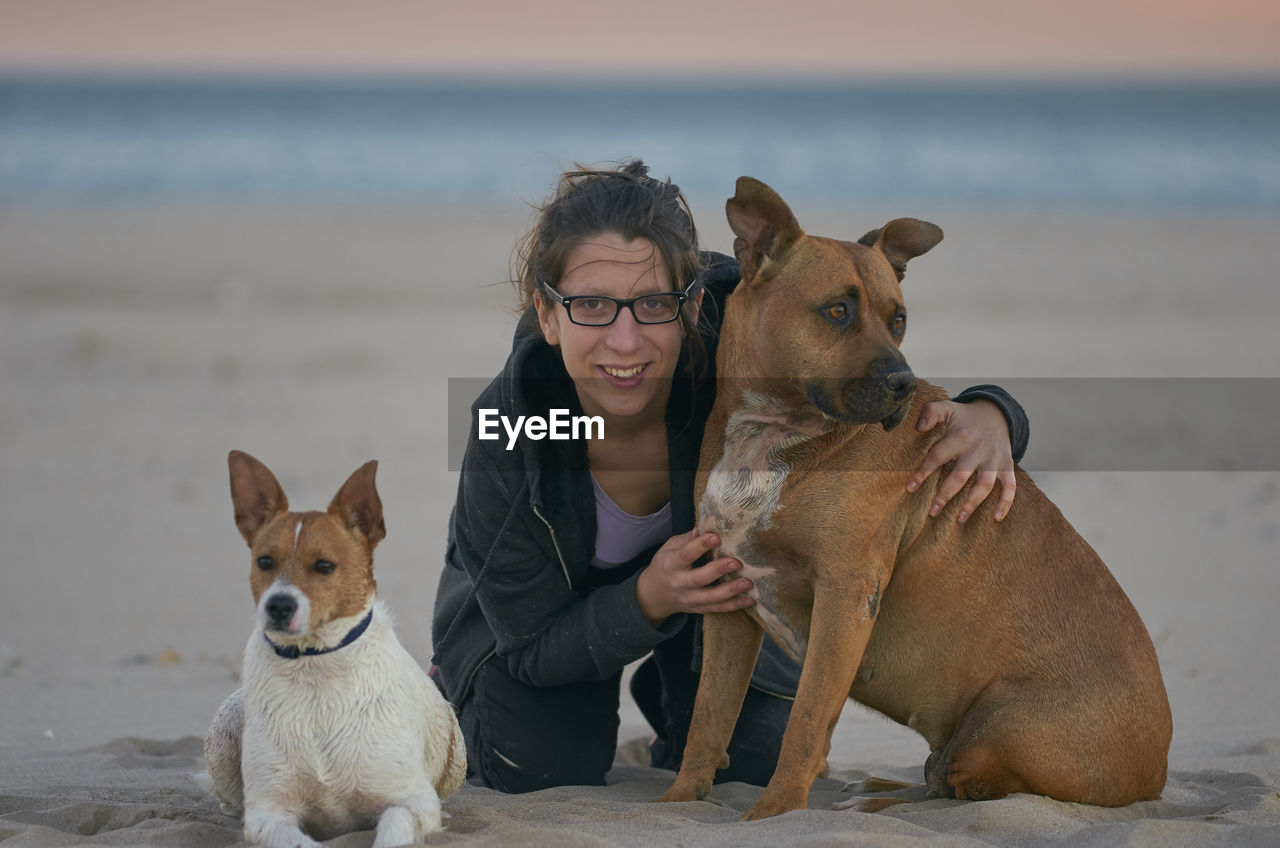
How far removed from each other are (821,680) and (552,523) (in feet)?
4.42

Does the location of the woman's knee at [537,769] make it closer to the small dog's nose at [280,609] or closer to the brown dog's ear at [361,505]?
the brown dog's ear at [361,505]

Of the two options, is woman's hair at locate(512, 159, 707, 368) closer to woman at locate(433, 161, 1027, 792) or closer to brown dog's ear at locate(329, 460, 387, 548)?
woman at locate(433, 161, 1027, 792)

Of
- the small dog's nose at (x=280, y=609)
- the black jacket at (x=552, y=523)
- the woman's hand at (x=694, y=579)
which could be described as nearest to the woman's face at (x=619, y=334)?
the black jacket at (x=552, y=523)

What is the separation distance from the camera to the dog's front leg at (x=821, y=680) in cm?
388

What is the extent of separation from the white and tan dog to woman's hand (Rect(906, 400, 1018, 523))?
5.58ft

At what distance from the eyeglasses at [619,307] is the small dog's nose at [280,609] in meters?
1.55

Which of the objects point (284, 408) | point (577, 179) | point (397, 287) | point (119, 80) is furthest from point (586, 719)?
point (119, 80)

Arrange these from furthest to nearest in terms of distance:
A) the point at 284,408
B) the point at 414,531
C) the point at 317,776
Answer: the point at 284,408
the point at 414,531
the point at 317,776

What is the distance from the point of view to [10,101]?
1953 inches

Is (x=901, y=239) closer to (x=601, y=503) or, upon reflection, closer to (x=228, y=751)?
(x=601, y=503)

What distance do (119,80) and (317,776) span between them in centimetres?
6692

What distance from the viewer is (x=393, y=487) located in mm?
9273

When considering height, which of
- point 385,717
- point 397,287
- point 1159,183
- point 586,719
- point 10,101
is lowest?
point 586,719

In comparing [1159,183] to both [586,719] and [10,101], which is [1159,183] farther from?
[10,101]
